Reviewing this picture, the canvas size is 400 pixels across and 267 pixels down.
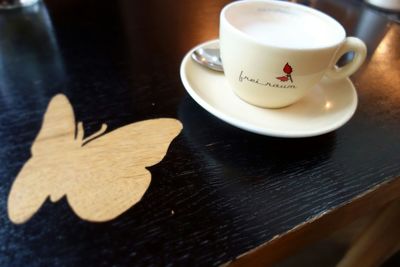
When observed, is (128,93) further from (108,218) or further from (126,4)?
(126,4)

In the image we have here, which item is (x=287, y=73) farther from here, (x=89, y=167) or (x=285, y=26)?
(x=89, y=167)

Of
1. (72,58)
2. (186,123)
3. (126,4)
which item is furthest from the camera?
(126,4)

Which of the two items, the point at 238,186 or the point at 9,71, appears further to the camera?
the point at 9,71

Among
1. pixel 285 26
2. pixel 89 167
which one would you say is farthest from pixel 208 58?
pixel 89 167

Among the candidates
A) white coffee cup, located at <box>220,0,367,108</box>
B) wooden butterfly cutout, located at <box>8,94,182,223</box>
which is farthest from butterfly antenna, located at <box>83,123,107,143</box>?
white coffee cup, located at <box>220,0,367,108</box>

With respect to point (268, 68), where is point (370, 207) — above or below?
below

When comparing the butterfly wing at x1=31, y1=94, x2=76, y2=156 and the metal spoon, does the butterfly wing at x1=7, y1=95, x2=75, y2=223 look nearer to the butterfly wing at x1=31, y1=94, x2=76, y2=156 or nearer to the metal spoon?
the butterfly wing at x1=31, y1=94, x2=76, y2=156

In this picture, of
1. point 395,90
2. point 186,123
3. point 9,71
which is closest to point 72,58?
point 9,71
